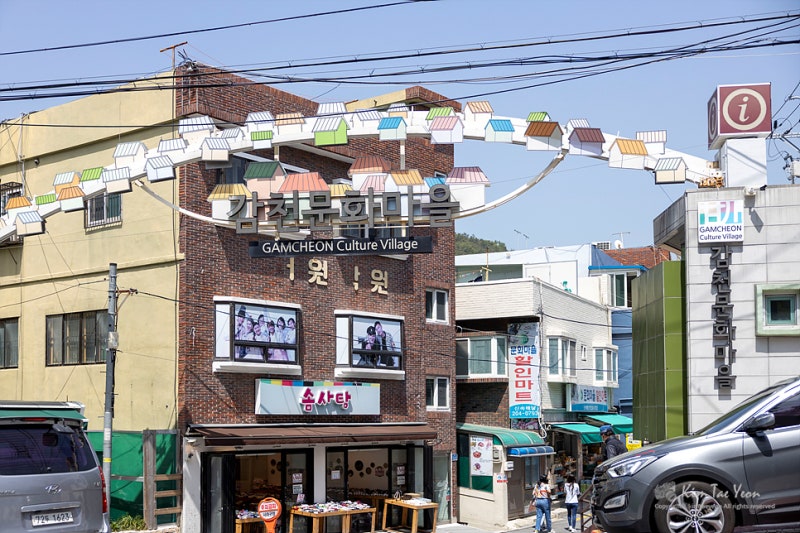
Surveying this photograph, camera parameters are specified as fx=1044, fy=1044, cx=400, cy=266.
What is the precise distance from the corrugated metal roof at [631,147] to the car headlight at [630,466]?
8409 mm

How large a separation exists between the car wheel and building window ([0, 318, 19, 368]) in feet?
79.4

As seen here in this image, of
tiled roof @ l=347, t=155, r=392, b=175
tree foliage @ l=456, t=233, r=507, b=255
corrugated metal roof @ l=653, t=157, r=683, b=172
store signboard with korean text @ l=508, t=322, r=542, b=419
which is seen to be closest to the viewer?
corrugated metal roof @ l=653, t=157, r=683, b=172

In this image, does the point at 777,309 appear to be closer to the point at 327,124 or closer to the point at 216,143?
the point at 327,124

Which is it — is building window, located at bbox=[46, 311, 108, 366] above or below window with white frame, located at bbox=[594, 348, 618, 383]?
above

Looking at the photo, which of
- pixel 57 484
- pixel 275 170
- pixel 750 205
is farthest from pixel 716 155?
pixel 57 484

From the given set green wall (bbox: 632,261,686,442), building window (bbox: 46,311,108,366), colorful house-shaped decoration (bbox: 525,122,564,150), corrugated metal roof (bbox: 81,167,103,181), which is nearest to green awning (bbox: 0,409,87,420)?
corrugated metal roof (bbox: 81,167,103,181)

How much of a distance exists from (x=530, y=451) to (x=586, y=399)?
8.33 metres

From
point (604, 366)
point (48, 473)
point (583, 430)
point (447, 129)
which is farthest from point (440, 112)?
point (604, 366)

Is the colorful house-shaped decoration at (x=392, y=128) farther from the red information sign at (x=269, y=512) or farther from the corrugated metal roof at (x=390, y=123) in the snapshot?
the red information sign at (x=269, y=512)

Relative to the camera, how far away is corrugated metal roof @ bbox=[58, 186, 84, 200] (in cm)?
2244

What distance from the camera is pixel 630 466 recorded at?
11617 millimetres

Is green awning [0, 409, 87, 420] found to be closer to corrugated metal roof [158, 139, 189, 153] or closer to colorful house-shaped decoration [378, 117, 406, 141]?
colorful house-shaped decoration [378, 117, 406, 141]

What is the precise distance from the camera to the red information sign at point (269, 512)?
88.7 feet

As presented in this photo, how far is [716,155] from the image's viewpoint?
20250mm
